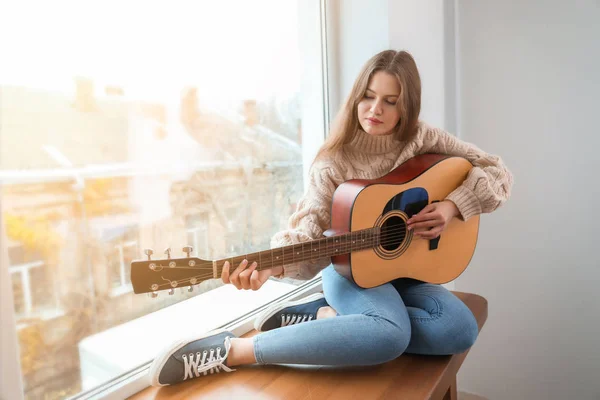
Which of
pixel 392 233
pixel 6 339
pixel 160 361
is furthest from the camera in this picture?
pixel 392 233

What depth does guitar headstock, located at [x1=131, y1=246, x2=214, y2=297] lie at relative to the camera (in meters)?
0.80

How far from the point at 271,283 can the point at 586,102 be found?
1.26 metres

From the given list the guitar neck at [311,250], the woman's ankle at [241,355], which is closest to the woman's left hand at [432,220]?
the guitar neck at [311,250]

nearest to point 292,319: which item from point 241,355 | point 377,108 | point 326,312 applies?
point 326,312

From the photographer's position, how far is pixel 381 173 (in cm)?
124

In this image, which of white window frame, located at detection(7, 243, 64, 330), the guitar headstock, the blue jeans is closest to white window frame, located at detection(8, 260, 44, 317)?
white window frame, located at detection(7, 243, 64, 330)

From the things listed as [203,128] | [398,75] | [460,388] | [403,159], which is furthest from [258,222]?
[460,388]

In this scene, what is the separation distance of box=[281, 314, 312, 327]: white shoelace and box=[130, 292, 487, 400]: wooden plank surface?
7.5 inches

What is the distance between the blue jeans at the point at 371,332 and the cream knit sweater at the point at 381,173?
139mm

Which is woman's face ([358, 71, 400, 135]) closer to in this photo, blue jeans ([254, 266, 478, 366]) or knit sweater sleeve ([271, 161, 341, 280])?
knit sweater sleeve ([271, 161, 341, 280])

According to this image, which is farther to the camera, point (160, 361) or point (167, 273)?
point (160, 361)

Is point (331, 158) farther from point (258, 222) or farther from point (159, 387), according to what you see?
point (159, 387)

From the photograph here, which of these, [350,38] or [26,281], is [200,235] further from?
[350,38]

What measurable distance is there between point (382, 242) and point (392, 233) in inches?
1.8
